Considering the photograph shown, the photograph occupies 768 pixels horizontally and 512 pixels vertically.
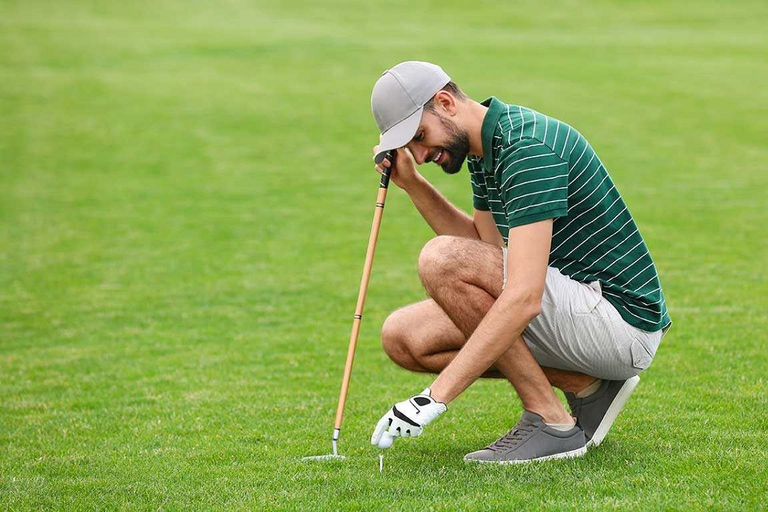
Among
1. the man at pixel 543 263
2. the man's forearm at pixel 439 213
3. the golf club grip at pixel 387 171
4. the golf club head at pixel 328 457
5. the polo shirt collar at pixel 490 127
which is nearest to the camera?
the man at pixel 543 263

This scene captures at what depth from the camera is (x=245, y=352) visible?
8.65 m

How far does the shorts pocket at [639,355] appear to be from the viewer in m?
5.34

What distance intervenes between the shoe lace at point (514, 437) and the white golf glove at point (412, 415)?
27.0 inches

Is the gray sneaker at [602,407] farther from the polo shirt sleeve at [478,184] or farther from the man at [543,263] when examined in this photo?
the polo shirt sleeve at [478,184]

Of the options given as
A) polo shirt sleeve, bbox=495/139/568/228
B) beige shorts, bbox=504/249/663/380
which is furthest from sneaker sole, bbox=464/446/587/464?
polo shirt sleeve, bbox=495/139/568/228

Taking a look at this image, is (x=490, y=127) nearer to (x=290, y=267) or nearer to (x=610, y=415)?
(x=610, y=415)

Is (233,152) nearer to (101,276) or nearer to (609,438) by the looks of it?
(101,276)

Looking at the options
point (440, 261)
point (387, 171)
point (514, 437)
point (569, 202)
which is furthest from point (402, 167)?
point (514, 437)

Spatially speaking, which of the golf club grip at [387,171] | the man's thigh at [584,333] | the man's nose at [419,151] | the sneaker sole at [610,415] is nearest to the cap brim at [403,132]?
the man's nose at [419,151]

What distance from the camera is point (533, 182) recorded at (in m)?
4.91

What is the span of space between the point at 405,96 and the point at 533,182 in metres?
0.76

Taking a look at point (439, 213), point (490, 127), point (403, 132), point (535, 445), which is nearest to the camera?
point (490, 127)

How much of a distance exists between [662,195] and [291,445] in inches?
432

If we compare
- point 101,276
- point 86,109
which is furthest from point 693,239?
point 86,109
